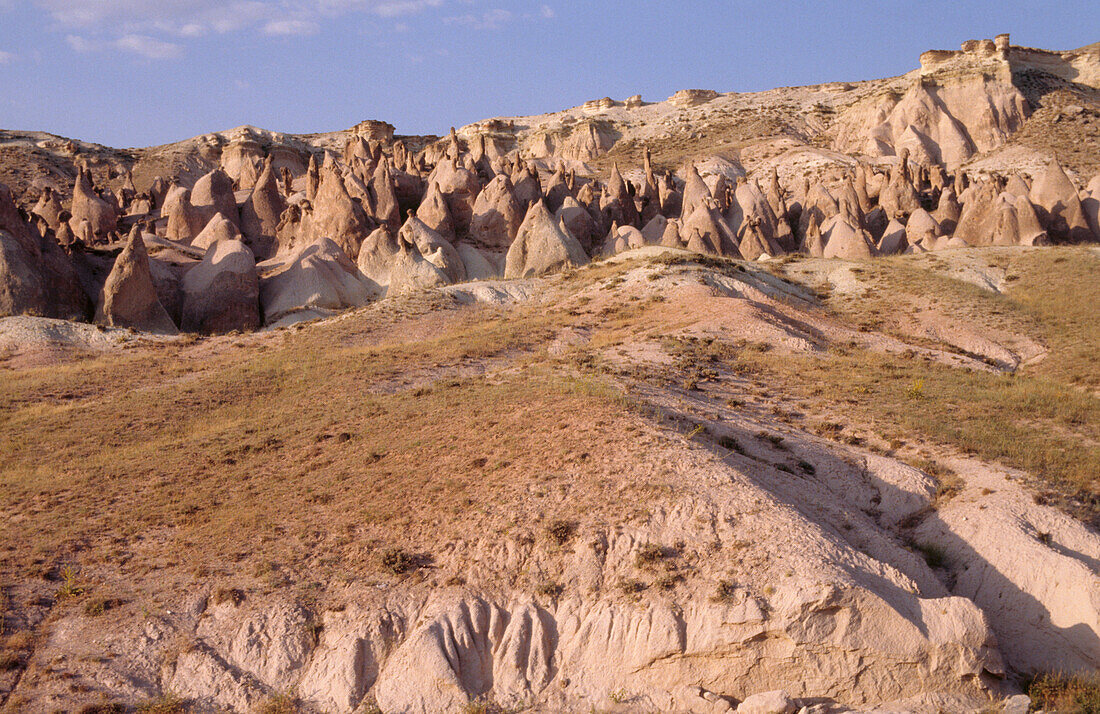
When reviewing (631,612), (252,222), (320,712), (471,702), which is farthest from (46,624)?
→ (252,222)

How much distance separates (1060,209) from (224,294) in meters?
36.4

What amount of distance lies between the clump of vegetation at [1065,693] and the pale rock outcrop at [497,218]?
32.0 metres

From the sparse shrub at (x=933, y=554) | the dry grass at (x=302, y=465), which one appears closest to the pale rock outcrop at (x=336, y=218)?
the dry grass at (x=302, y=465)

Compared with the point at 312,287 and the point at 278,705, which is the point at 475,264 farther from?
the point at 278,705

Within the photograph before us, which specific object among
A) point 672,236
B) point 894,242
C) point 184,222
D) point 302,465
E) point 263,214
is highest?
point 263,214

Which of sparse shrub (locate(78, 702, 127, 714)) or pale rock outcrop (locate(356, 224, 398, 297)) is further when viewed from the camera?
pale rock outcrop (locate(356, 224, 398, 297))

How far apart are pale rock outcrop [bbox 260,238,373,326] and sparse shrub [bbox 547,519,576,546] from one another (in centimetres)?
2148

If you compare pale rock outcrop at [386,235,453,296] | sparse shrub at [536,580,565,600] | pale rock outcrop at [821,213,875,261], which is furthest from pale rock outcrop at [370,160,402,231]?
sparse shrub at [536,580,565,600]

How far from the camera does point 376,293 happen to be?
116ft

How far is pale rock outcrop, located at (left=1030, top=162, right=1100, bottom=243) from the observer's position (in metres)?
40.6

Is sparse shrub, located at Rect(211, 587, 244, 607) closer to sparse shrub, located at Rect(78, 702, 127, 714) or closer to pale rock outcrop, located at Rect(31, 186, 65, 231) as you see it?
sparse shrub, located at Rect(78, 702, 127, 714)

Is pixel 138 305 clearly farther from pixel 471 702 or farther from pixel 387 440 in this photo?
pixel 471 702

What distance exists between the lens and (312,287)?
33.6m

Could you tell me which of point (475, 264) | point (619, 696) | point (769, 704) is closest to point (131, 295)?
point (475, 264)
